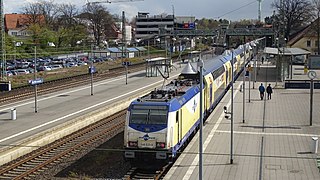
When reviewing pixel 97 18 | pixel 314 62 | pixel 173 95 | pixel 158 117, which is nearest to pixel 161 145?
pixel 158 117

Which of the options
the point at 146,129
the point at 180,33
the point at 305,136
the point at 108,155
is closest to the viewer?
the point at 146,129

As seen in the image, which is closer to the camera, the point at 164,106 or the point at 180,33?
the point at 164,106

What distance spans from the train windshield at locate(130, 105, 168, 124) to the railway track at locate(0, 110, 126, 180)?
4594 mm

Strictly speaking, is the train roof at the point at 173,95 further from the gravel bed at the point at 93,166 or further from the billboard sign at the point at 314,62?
the billboard sign at the point at 314,62

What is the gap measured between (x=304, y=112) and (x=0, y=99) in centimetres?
2305

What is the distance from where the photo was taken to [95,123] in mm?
29797

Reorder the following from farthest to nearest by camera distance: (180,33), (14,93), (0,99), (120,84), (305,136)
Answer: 1. (180,33)
2. (120,84)
3. (14,93)
4. (0,99)
5. (305,136)

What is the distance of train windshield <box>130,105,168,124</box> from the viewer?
1748 cm

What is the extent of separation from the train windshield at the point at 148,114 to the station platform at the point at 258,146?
6.60 ft

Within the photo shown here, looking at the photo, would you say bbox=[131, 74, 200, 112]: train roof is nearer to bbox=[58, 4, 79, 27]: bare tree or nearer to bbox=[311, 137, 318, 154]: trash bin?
bbox=[311, 137, 318, 154]: trash bin

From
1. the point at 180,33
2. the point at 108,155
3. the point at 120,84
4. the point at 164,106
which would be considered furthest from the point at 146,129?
the point at 180,33

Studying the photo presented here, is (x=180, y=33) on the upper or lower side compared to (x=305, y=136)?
upper

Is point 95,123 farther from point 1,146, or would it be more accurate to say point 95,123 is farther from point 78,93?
point 78,93

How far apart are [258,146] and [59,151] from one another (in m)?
9.37
